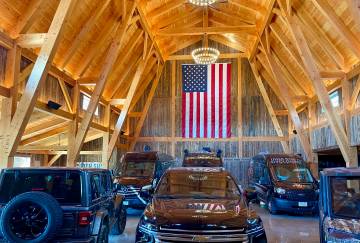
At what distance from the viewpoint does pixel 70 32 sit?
1087 cm

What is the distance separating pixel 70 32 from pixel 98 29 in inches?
59.8

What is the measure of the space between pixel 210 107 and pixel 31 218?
15107 millimetres

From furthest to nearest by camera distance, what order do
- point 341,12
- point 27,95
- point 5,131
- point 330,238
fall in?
point 341,12 < point 5,131 < point 27,95 < point 330,238

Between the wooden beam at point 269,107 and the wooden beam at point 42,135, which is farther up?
the wooden beam at point 269,107

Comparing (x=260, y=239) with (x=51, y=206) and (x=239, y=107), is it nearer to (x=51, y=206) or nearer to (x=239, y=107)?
(x=51, y=206)

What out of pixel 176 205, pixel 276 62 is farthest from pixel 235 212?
pixel 276 62

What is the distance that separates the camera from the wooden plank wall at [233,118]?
19000 mm

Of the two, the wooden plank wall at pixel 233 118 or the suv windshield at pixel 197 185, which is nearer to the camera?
the suv windshield at pixel 197 185

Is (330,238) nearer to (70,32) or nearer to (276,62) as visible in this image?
(70,32)

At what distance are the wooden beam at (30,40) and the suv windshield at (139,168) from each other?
4.78 metres

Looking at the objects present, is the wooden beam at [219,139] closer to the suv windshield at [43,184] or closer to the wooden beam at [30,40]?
the wooden beam at [30,40]

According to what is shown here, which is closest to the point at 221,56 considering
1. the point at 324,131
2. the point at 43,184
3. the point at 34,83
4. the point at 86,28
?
the point at 324,131

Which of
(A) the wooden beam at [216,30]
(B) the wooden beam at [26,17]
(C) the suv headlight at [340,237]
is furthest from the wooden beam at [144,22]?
(C) the suv headlight at [340,237]

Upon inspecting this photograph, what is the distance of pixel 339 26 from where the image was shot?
9875mm
